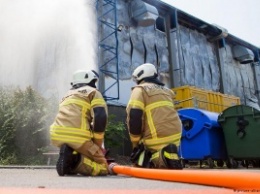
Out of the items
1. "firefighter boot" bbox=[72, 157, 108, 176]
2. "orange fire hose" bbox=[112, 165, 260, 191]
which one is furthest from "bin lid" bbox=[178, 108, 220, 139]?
"orange fire hose" bbox=[112, 165, 260, 191]

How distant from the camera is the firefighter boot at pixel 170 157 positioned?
3.53 meters

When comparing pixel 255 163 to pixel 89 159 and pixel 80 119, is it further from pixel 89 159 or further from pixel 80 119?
pixel 80 119

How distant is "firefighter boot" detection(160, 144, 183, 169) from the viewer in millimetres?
3529

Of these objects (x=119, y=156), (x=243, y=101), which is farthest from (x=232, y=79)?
(x=119, y=156)

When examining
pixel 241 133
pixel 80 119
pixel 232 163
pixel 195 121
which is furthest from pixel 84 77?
pixel 232 163

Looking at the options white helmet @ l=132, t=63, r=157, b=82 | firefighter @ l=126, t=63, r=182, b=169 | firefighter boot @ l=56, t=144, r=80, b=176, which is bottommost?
firefighter boot @ l=56, t=144, r=80, b=176

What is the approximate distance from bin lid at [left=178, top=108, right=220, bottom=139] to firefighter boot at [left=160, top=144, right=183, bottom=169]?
3.17 metres

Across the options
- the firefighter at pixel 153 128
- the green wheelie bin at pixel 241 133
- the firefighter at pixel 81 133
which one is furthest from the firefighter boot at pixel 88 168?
the green wheelie bin at pixel 241 133

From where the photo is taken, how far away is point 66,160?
3498mm

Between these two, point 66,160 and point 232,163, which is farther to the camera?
point 232,163

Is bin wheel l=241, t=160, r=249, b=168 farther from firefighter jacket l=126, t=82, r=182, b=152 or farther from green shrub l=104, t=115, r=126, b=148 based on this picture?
firefighter jacket l=126, t=82, r=182, b=152

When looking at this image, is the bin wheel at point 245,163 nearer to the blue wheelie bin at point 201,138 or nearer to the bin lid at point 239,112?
the blue wheelie bin at point 201,138

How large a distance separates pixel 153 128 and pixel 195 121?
126 inches

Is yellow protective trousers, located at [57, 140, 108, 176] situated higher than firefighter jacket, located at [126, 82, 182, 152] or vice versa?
firefighter jacket, located at [126, 82, 182, 152]
